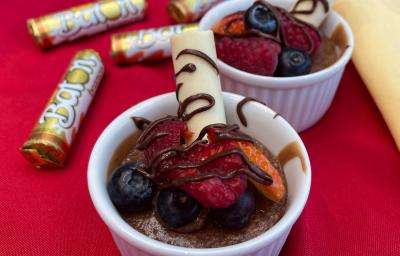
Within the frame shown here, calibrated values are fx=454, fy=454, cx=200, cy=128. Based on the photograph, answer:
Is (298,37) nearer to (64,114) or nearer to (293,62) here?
(293,62)

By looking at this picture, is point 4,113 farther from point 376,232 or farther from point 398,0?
point 398,0

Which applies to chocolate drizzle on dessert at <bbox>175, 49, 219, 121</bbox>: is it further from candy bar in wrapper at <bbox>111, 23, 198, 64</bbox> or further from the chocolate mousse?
candy bar in wrapper at <bbox>111, 23, 198, 64</bbox>

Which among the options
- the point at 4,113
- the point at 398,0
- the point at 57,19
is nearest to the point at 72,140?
the point at 4,113

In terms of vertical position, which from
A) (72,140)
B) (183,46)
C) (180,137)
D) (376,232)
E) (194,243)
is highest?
(183,46)

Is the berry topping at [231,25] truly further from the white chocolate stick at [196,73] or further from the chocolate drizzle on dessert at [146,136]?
the chocolate drizzle on dessert at [146,136]

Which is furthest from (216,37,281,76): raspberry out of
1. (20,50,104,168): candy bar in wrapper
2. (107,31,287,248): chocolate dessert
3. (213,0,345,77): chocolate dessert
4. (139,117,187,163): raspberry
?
(20,50,104,168): candy bar in wrapper

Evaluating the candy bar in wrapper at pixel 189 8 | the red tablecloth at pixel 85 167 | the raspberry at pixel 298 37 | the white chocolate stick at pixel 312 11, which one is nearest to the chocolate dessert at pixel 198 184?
the red tablecloth at pixel 85 167
